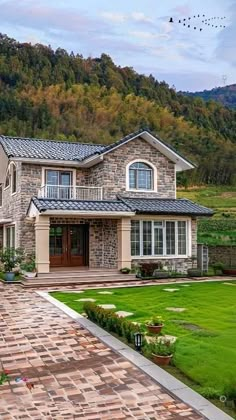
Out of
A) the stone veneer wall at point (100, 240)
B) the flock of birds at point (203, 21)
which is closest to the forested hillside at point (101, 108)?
the stone veneer wall at point (100, 240)

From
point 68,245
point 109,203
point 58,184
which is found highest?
point 58,184

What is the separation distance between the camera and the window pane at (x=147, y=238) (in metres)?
18.7

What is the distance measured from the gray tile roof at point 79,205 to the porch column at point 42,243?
0.53 meters

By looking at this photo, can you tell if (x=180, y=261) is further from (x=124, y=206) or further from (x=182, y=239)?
(x=124, y=206)

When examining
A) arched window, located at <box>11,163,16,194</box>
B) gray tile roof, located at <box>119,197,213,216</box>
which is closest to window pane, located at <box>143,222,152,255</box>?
gray tile roof, located at <box>119,197,213,216</box>

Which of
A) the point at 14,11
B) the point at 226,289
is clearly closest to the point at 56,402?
the point at 226,289

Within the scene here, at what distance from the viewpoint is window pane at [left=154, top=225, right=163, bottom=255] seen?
61.8 ft

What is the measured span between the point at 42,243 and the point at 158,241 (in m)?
5.20

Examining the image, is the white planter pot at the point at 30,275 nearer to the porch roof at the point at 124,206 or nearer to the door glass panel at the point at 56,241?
the porch roof at the point at 124,206

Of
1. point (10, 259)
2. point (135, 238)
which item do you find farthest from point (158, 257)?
point (10, 259)

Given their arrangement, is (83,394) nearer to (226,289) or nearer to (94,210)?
(226,289)

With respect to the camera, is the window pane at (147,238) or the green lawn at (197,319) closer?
the green lawn at (197,319)

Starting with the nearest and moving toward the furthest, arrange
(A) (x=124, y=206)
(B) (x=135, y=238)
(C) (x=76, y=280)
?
(C) (x=76, y=280)
(A) (x=124, y=206)
(B) (x=135, y=238)

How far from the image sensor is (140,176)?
19734 mm
